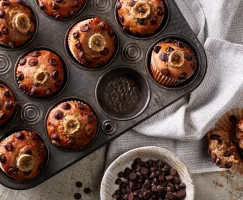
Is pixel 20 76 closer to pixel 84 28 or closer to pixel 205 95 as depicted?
pixel 84 28

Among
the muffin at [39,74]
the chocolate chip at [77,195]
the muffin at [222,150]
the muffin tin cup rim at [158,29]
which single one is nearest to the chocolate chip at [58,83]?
the muffin at [39,74]

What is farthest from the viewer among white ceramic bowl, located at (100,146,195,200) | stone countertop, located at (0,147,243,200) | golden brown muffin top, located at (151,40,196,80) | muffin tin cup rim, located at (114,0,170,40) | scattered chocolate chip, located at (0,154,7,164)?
stone countertop, located at (0,147,243,200)

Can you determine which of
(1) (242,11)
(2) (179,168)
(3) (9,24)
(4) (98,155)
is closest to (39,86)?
(3) (9,24)

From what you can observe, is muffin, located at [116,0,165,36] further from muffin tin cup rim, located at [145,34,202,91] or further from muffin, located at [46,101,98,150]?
muffin, located at [46,101,98,150]

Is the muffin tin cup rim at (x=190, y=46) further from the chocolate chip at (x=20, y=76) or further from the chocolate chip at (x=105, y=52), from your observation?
the chocolate chip at (x=20, y=76)

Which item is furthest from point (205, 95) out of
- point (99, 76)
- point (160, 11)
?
point (99, 76)

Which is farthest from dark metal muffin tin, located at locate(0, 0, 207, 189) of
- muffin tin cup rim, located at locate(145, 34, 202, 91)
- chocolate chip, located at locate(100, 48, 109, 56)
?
chocolate chip, located at locate(100, 48, 109, 56)
